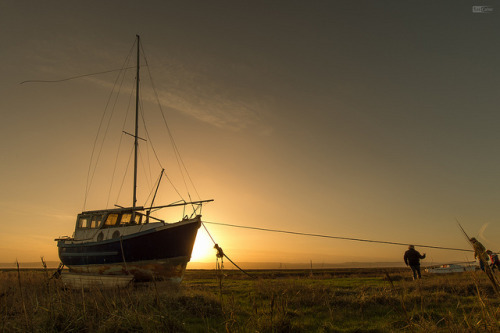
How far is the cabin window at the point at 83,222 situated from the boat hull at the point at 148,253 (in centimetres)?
122

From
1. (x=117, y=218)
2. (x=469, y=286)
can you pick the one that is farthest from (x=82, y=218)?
(x=469, y=286)

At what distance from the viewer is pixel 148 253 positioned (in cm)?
1797

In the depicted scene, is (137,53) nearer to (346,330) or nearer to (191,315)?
Answer: (191,315)

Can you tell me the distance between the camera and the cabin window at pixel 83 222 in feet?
68.4

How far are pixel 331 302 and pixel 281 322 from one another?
409cm

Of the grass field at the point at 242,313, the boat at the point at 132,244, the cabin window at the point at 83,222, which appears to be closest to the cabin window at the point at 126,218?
the boat at the point at 132,244

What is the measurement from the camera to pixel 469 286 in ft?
37.0

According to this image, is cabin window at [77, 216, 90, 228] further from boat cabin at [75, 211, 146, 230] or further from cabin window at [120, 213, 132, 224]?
cabin window at [120, 213, 132, 224]

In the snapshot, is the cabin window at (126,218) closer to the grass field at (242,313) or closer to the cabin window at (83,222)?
the cabin window at (83,222)

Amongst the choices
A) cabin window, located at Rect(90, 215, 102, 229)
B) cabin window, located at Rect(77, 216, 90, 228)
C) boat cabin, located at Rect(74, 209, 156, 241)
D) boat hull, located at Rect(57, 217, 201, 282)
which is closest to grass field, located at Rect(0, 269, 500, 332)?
boat hull, located at Rect(57, 217, 201, 282)

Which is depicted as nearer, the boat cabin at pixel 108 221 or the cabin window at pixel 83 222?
the boat cabin at pixel 108 221

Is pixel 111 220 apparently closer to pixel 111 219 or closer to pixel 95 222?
pixel 111 219

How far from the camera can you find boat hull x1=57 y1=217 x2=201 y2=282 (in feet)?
58.9

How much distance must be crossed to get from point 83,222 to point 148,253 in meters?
6.42
